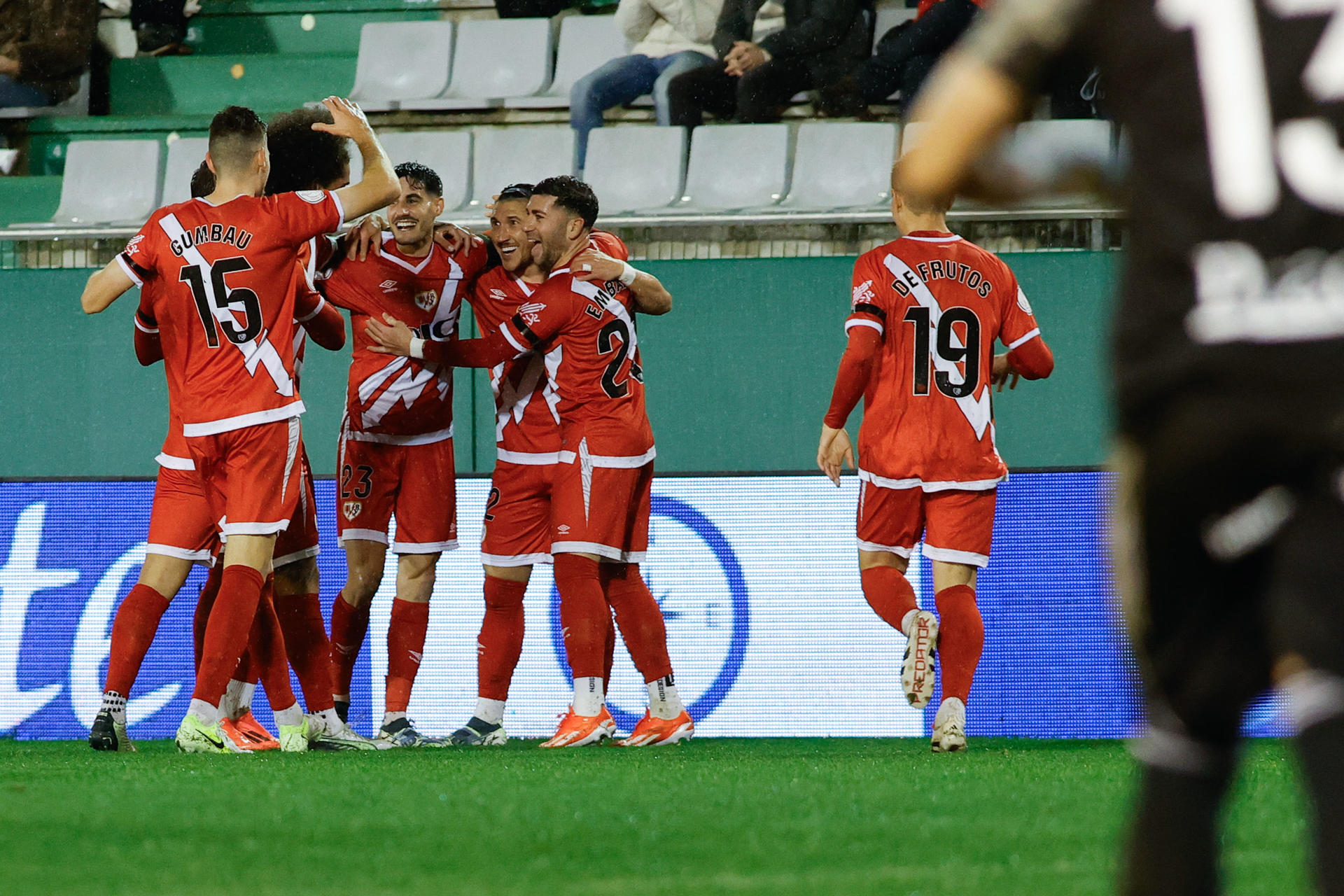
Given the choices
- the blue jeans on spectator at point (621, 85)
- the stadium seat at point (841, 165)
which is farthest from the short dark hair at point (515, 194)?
the blue jeans on spectator at point (621, 85)

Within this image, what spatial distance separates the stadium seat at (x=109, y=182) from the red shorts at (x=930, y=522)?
242 inches

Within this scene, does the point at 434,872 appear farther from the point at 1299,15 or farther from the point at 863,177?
the point at 863,177

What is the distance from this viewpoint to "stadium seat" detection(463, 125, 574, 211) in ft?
35.3

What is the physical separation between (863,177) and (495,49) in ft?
10.6

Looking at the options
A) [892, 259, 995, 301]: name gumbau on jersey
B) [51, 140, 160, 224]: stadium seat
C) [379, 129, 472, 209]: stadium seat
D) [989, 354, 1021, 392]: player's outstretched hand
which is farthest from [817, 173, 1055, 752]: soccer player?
[51, 140, 160, 224]: stadium seat

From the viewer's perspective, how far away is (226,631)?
597cm

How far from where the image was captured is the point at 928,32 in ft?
33.6

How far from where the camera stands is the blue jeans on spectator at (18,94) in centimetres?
1219

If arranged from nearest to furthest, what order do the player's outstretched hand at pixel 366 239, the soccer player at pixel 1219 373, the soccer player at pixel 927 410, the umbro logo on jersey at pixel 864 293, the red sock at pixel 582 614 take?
the soccer player at pixel 1219 373 → the soccer player at pixel 927 410 → the umbro logo on jersey at pixel 864 293 → the red sock at pixel 582 614 → the player's outstretched hand at pixel 366 239

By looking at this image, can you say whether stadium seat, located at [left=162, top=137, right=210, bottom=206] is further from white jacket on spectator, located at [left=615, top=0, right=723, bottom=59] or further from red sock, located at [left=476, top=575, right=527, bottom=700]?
A: red sock, located at [left=476, top=575, right=527, bottom=700]

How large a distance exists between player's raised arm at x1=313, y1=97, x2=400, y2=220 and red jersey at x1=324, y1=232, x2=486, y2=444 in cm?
113

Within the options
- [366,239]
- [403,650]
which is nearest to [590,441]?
[403,650]

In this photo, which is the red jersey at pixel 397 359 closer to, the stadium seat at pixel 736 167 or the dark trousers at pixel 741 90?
the stadium seat at pixel 736 167

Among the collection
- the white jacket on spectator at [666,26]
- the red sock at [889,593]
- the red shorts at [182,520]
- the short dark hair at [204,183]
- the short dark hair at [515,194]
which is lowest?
the red sock at [889,593]
